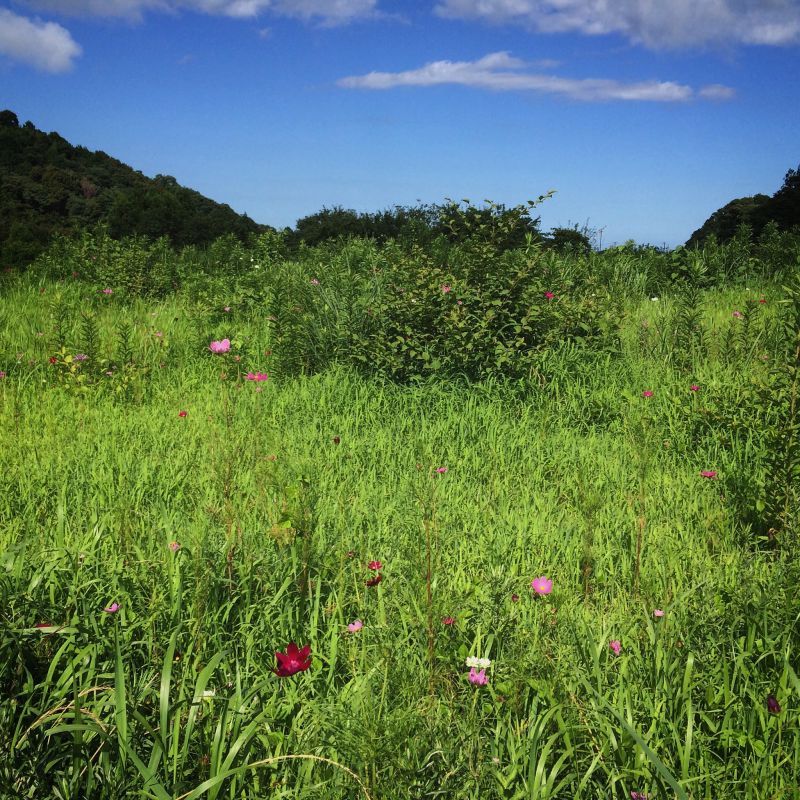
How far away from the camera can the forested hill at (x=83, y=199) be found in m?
17.1

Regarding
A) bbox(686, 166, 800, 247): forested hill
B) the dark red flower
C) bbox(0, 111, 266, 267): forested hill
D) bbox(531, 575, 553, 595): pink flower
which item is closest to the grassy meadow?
bbox(531, 575, 553, 595): pink flower

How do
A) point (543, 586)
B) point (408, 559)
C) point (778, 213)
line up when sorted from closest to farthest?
point (543, 586) < point (408, 559) < point (778, 213)

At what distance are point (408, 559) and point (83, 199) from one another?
19.5 m

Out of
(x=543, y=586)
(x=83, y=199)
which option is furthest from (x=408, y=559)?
(x=83, y=199)

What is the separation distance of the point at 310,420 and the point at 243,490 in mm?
1311

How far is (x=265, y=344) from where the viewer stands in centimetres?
664

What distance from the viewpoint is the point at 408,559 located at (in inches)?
101

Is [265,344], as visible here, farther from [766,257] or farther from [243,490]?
[766,257]

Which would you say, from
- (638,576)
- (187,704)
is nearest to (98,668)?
(187,704)

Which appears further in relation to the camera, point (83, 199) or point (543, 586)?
point (83, 199)

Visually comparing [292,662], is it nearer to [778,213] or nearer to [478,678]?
[478,678]

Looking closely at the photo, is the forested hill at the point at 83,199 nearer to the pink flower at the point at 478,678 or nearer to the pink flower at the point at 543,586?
the pink flower at the point at 543,586

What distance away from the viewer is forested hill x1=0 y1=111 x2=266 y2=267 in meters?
17.1

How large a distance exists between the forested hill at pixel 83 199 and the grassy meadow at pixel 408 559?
11.6m
